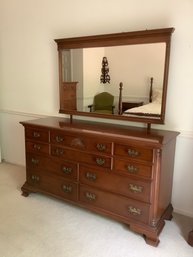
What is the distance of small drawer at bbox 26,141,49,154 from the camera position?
2.51m

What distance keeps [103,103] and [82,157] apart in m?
0.63

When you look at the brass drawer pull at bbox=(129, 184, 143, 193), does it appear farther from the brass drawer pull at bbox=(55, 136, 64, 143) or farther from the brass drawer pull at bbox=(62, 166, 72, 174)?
the brass drawer pull at bbox=(55, 136, 64, 143)

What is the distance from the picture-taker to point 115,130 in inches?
88.6

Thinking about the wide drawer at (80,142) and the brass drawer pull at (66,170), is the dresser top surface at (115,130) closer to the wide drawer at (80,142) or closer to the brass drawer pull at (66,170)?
the wide drawer at (80,142)

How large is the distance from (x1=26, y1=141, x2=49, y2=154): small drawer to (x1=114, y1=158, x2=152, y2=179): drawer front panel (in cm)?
83

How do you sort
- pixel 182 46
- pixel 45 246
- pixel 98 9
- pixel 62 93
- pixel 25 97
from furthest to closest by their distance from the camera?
pixel 25 97 → pixel 62 93 → pixel 98 9 → pixel 182 46 → pixel 45 246

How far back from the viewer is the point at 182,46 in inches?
83.4

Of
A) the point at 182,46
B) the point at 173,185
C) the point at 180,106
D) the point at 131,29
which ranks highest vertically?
the point at 131,29

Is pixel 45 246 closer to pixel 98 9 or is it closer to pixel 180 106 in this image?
Answer: pixel 180 106

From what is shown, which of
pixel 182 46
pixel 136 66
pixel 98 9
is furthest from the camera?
pixel 98 9

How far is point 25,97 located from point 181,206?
2402mm

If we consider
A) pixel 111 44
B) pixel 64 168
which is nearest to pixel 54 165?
pixel 64 168

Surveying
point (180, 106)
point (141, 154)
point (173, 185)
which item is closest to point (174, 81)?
point (180, 106)

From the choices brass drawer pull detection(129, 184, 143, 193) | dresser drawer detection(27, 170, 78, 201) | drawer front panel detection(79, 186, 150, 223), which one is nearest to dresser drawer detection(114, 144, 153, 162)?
brass drawer pull detection(129, 184, 143, 193)
